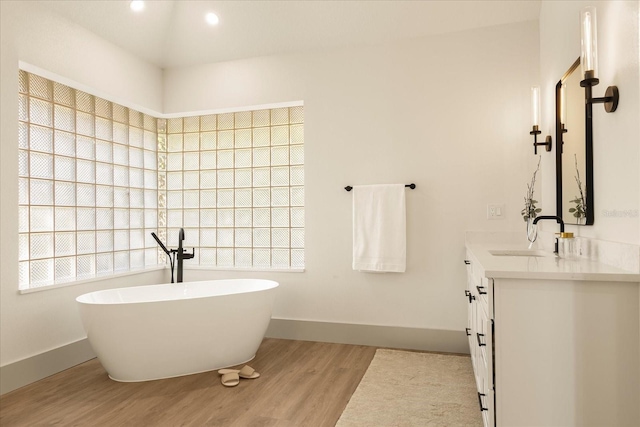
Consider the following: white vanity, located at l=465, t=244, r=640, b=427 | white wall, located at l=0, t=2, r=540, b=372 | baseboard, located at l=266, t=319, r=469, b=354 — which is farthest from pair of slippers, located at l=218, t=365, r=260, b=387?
white vanity, located at l=465, t=244, r=640, b=427

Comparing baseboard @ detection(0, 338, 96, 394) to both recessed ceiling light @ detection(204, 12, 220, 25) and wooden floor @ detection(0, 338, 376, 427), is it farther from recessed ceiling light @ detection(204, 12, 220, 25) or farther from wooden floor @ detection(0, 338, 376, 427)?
recessed ceiling light @ detection(204, 12, 220, 25)

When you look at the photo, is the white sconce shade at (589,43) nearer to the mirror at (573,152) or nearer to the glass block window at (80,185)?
the mirror at (573,152)

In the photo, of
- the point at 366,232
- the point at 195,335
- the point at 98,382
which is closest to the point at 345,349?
the point at 366,232

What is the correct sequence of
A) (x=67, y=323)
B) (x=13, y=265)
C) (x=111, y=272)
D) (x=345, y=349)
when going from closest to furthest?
(x=13, y=265), (x=67, y=323), (x=345, y=349), (x=111, y=272)

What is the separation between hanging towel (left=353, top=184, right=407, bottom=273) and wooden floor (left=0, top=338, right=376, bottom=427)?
0.77 metres

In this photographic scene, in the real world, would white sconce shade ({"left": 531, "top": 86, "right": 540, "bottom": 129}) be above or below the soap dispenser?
above

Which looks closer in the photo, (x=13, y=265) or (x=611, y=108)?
(x=611, y=108)

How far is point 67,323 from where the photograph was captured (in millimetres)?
3223

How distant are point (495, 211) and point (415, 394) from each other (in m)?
1.48

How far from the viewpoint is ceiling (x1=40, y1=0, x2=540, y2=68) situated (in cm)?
334

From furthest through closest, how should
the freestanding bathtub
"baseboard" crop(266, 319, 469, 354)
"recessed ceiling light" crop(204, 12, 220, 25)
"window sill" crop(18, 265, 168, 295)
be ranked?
"recessed ceiling light" crop(204, 12, 220, 25) < "baseboard" crop(266, 319, 469, 354) < "window sill" crop(18, 265, 168, 295) < the freestanding bathtub

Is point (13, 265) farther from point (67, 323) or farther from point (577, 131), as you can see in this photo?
point (577, 131)

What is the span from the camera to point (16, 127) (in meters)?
2.86

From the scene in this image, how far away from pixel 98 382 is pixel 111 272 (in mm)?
1124
